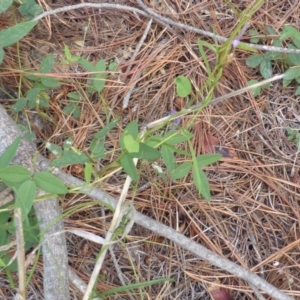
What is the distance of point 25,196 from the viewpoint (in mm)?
1082

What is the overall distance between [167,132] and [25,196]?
0.61m

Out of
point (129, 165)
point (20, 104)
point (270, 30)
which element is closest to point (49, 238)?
point (129, 165)

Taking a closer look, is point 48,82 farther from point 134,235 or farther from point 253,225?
point 253,225

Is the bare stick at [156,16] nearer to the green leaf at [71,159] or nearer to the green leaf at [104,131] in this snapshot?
the green leaf at [104,131]

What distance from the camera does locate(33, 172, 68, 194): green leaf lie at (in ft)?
3.65

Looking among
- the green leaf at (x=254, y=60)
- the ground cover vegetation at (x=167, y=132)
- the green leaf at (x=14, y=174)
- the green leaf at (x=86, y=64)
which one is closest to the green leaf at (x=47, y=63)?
the ground cover vegetation at (x=167, y=132)

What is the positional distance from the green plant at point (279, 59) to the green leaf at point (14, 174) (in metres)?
0.91

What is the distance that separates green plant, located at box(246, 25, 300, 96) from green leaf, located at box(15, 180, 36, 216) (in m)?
0.92

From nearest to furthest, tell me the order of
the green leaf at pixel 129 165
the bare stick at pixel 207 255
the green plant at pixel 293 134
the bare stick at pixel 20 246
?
the bare stick at pixel 20 246 → the green leaf at pixel 129 165 → the bare stick at pixel 207 255 → the green plant at pixel 293 134

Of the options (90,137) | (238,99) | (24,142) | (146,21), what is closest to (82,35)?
(146,21)

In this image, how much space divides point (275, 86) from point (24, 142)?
958 mm

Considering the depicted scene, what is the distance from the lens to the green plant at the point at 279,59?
157cm

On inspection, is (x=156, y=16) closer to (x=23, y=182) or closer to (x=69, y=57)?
(x=69, y=57)

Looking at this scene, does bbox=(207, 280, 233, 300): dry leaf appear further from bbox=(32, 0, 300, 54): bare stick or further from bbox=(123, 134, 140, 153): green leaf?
bbox=(32, 0, 300, 54): bare stick
